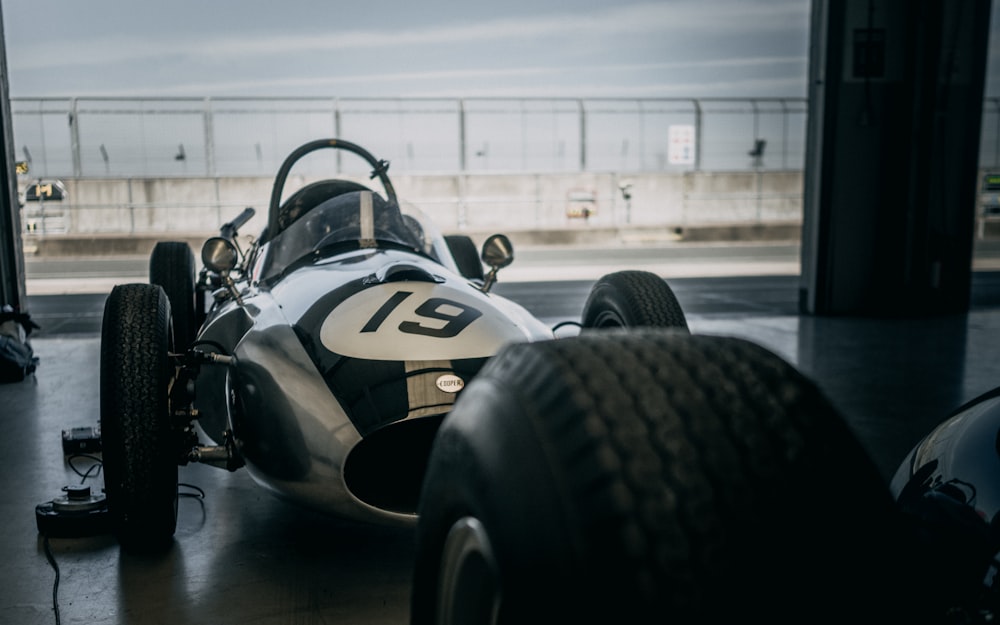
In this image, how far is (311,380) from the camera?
3043 mm

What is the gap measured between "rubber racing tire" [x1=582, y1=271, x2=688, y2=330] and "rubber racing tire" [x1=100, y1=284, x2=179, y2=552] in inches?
73.1

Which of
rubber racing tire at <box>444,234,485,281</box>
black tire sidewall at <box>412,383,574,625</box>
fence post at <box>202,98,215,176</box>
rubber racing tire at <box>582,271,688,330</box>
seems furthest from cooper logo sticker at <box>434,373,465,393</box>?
fence post at <box>202,98,215,176</box>

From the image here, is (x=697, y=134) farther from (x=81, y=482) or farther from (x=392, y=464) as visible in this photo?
(x=392, y=464)

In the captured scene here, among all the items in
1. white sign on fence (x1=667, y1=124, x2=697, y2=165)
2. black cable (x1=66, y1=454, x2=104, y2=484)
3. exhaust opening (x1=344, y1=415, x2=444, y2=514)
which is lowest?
black cable (x1=66, y1=454, x2=104, y2=484)

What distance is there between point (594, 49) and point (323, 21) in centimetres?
568

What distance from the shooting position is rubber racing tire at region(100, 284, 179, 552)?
312cm

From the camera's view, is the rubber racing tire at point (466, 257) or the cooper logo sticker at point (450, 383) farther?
the rubber racing tire at point (466, 257)

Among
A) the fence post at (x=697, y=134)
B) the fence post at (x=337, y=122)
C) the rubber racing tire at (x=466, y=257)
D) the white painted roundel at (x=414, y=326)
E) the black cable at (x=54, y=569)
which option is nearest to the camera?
the black cable at (x=54, y=569)

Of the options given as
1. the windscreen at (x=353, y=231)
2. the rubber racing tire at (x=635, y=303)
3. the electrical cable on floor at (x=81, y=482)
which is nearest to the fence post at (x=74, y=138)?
the electrical cable on floor at (x=81, y=482)

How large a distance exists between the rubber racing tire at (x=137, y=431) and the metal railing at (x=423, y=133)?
1370 centimetres

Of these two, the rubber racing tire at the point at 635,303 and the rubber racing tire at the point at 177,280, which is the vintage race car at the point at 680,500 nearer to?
the rubber racing tire at the point at 635,303

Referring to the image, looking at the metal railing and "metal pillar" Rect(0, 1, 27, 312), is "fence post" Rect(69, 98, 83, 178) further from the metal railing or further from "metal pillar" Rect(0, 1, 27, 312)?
"metal pillar" Rect(0, 1, 27, 312)

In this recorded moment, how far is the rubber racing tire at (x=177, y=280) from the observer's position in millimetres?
5630

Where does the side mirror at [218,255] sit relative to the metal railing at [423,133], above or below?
below
